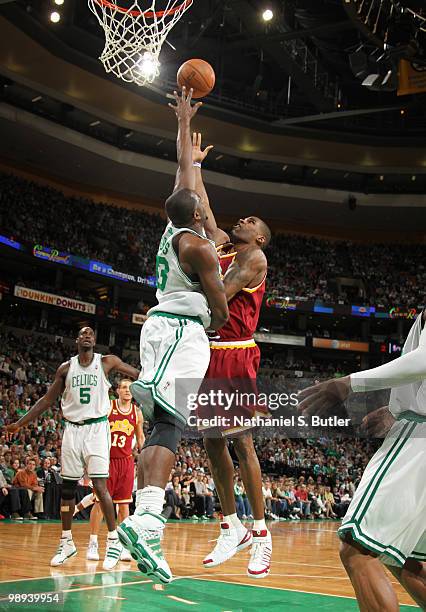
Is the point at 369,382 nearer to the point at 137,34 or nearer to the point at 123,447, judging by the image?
the point at 123,447

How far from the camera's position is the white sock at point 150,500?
11.7ft

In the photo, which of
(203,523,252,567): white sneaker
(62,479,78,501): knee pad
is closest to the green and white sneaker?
(203,523,252,567): white sneaker

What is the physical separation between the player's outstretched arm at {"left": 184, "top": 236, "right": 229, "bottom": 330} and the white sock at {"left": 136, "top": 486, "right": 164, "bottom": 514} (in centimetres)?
115

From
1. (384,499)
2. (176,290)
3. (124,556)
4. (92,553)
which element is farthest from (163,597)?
(384,499)

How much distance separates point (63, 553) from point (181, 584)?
1.46 metres

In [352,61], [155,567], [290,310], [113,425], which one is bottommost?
[155,567]

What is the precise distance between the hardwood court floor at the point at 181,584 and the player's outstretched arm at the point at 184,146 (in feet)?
9.51

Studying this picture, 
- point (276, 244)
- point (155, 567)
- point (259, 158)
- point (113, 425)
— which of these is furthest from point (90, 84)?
point (155, 567)

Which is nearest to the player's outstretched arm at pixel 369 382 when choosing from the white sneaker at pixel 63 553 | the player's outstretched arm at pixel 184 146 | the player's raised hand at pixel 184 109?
the player's outstretched arm at pixel 184 146

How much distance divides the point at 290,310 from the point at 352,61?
54.5ft

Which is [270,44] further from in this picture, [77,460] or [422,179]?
[77,460]

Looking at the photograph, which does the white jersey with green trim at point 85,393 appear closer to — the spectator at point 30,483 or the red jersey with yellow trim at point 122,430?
the red jersey with yellow trim at point 122,430

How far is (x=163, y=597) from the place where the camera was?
5.05 metres

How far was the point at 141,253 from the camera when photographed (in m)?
30.0
